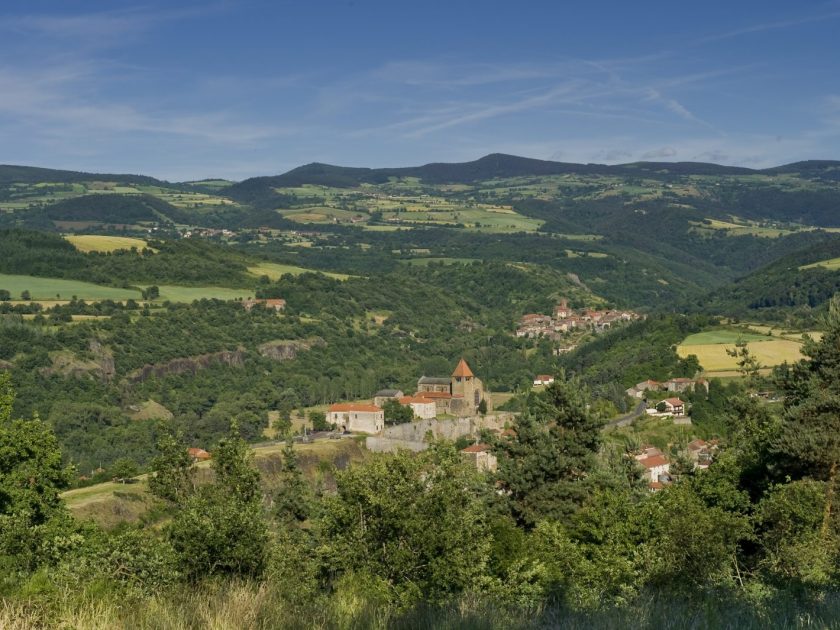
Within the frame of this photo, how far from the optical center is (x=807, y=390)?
26438 mm

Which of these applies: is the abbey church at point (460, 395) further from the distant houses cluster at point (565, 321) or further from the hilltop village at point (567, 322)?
the distant houses cluster at point (565, 321)

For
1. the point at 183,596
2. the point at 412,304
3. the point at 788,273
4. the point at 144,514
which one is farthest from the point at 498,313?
the point at 183,596

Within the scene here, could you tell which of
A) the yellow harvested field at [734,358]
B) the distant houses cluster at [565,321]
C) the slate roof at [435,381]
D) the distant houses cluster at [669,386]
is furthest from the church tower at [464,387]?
the distant houses cluster at [565,321]

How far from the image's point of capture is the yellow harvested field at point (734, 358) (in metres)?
81.8

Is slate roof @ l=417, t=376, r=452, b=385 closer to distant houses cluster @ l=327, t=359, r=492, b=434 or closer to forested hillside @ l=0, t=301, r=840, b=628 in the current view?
distant houses cluster @ l=327, t=359, r=492, b=434

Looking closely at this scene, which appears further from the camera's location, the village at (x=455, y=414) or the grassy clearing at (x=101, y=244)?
the grassy clearing at (x=101, y=244)

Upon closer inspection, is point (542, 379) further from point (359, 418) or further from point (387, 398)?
point (359, 418)

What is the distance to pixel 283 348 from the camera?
124875 millimetres

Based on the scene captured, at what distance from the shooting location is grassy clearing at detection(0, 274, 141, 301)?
12081cm

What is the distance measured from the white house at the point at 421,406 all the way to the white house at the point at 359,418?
5.64 metres

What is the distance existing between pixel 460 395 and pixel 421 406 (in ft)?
16.7

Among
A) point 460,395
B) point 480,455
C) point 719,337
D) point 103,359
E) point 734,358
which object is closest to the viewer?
point 480,455

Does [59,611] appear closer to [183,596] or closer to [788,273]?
[183,596]

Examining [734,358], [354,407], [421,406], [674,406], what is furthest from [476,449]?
[734,358]
